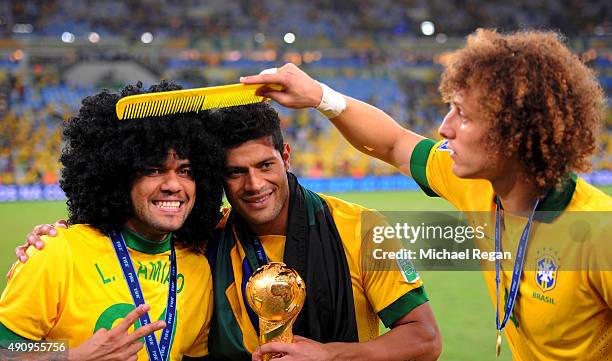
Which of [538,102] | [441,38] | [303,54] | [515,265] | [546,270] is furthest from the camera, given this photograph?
[441,38]

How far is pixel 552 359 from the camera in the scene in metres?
2.86

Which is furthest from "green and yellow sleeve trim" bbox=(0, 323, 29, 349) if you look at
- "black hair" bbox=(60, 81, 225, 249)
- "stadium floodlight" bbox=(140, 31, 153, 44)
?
"stadium floodlight" bbox=(140, 31, 153, 44)

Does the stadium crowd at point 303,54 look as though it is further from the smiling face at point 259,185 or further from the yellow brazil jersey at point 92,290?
the yellow brazil jersey at point 92,290

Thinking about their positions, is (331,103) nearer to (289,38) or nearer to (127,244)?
(127,244)

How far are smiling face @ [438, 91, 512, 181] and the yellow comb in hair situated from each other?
2.53ft

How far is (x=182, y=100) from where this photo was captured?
2906mm

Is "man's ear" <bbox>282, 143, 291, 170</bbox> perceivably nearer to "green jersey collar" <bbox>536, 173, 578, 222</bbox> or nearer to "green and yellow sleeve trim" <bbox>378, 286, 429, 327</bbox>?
"green and yellow sleeve trim" <bbox>378, 286, 429, 327</bbox>

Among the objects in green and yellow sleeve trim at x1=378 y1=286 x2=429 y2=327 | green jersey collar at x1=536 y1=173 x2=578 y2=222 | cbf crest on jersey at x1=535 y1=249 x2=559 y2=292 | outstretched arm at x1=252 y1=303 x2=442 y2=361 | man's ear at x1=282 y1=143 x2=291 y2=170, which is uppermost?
man's ear at x1=282 y1=143 x2=291 y2=170

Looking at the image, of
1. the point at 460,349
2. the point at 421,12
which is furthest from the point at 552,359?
the point at 421,12

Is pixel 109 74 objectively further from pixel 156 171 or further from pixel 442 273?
pixel 156 171

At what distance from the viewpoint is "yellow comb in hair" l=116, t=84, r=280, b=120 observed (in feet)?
9.23

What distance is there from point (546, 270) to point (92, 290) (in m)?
1.86

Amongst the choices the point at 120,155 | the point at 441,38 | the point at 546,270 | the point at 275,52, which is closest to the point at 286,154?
the point at 120,155

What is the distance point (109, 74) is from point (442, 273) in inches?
886
